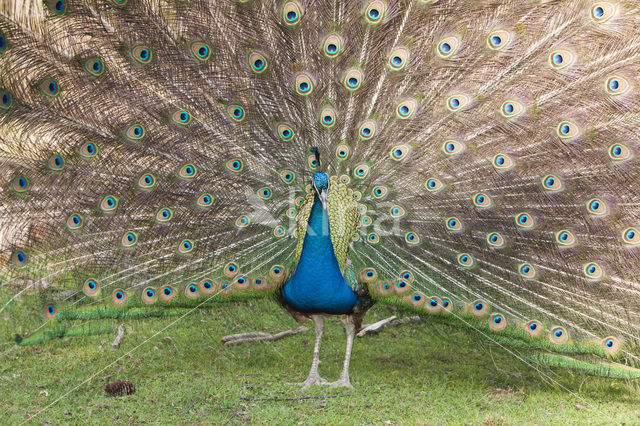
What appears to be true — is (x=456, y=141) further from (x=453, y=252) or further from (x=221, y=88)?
(x=221, y=88)

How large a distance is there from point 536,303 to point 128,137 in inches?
131

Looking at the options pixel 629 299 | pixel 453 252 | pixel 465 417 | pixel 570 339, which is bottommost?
pixel 465 417

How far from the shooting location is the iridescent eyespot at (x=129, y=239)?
14.6 ft

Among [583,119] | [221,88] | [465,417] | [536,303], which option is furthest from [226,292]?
[583,119]

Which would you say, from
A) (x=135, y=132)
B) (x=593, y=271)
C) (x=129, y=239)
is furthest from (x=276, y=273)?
(x=593, y=271)

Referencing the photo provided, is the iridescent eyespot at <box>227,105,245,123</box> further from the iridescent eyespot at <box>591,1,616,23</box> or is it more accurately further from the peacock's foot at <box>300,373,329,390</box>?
the iridescent eyespot at <box>591,1,616,23</box>

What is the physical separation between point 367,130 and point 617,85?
69.1 inches

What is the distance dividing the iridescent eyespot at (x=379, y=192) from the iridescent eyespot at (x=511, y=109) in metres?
1.05

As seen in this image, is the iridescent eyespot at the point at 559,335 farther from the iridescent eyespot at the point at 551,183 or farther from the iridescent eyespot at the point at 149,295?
the iridescent eyespot at the point at 149,295

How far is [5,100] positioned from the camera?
153 inches

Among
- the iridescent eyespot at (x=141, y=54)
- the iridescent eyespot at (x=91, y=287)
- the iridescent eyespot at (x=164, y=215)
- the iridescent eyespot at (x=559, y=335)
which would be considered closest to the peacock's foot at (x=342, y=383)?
the iridescent eyespot at (x=559, y=335)

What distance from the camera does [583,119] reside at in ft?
13.5

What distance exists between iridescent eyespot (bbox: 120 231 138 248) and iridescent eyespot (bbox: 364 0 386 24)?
2.37 meters

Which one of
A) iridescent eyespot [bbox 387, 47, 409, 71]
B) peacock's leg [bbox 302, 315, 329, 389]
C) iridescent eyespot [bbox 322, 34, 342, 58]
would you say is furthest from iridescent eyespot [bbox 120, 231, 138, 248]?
iridescent eyespot [bbox 387, 47, 409, 71]
